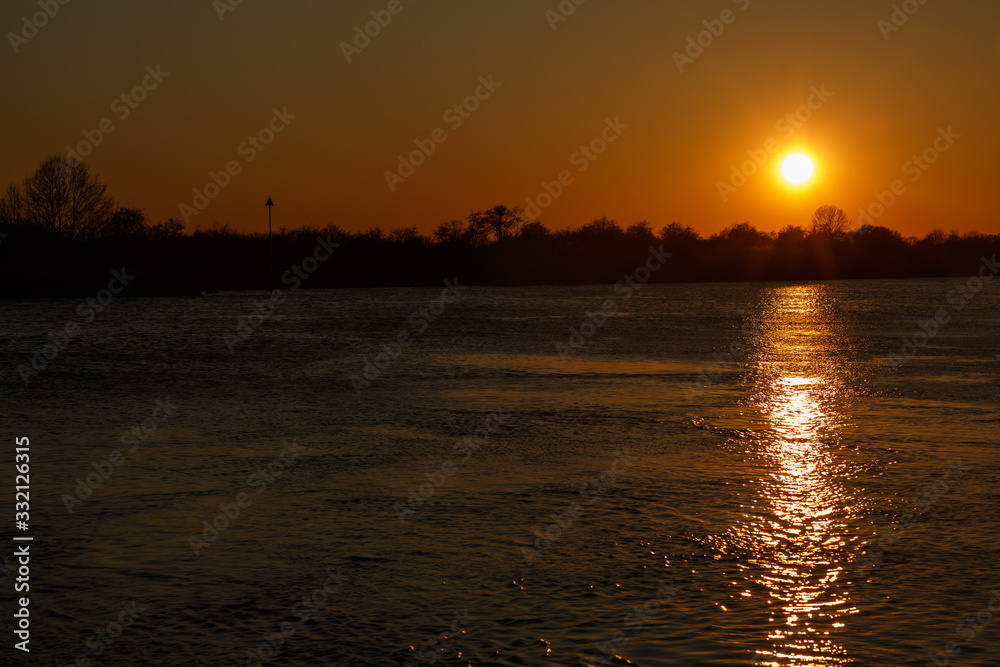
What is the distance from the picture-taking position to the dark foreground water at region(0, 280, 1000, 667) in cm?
522

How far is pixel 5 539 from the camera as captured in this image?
6.84 meters

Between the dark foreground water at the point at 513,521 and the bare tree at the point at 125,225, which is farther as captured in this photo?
the bare tree at the point at 125,225

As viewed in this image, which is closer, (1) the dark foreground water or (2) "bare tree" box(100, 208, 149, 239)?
(1) the dark foreground water

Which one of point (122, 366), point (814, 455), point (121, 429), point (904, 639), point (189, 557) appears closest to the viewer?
point (904, 639)

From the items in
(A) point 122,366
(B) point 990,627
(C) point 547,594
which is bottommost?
(A) point 122,366

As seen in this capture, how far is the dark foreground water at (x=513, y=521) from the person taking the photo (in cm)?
522

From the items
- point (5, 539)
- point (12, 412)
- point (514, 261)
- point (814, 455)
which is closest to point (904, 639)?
point (814, 455)

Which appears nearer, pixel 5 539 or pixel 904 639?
pixel 904 639

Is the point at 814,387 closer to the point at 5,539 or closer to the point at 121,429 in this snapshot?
the point at 121,429

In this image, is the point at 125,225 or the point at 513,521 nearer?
the point at 513,521

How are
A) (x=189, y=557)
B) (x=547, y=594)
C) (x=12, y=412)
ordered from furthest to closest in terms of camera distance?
1. (x=12, y=412)
2. (x=189, y=557)
3. (x=547, y=594)

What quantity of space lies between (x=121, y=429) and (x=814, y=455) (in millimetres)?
7420

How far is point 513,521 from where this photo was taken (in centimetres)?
749

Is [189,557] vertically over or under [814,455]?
under
